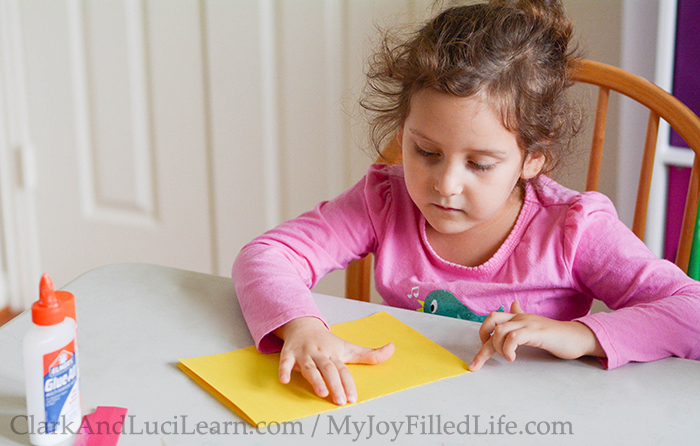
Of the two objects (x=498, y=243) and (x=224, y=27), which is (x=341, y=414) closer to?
(x=498, y=243)

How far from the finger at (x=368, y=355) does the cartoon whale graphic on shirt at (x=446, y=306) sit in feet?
0.89

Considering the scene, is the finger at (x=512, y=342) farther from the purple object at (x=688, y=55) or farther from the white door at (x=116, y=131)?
the white door at (x=116, y=131)

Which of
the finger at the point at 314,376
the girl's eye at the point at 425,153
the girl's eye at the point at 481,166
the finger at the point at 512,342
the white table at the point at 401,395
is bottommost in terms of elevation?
the white table at the point at 401,395

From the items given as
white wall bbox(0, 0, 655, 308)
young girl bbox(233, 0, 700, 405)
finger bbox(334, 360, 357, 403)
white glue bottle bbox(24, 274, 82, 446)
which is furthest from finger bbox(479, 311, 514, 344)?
white wall bbox(0, 0, 655, 308)

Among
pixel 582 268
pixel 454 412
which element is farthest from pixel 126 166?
pixel 454 412

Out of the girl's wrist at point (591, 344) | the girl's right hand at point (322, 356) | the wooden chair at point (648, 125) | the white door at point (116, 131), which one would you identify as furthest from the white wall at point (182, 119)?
the girl's right hand at point (322, 356)

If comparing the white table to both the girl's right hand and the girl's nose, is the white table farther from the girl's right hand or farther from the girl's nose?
the girl's nose

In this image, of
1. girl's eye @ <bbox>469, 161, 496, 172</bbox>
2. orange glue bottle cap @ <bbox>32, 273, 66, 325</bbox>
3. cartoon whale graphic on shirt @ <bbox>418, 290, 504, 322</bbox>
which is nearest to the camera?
orange glue bottle cap @ <bbox>32, 273, 66, 325</bbox>

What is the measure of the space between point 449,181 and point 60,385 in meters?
0.47

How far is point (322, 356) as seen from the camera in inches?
24.6

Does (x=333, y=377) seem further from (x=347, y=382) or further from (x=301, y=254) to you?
(x=301, y=254)

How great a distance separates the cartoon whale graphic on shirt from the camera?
0.90 metres

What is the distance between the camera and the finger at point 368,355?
64cm

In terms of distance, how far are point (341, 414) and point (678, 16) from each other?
1.07 m
